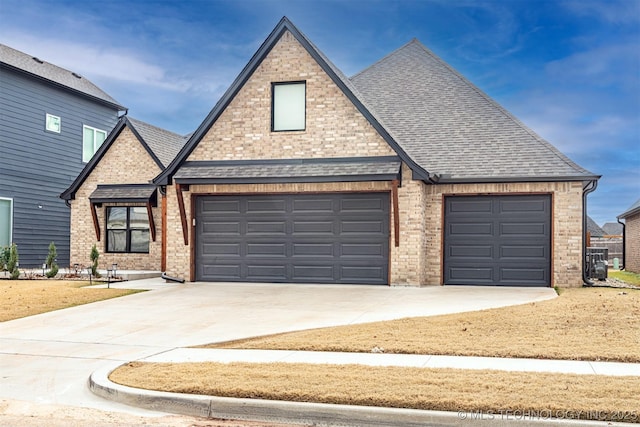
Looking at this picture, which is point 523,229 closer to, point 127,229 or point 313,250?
point 313,250

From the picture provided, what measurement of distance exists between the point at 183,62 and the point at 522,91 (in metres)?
20.2

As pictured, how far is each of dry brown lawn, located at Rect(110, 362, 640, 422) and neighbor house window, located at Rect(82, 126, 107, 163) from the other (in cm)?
2367

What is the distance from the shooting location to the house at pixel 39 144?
2556cm

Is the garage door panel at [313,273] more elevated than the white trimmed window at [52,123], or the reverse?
the white trimmed window at [52,123]

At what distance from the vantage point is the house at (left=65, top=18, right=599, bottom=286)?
17.8 metres

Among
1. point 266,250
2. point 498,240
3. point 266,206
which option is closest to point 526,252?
point 498,240

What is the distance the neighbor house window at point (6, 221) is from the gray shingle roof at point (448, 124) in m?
14.5

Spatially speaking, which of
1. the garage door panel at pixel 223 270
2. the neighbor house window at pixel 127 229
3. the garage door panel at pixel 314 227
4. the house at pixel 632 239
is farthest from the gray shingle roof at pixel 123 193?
the house at pixel 632 239

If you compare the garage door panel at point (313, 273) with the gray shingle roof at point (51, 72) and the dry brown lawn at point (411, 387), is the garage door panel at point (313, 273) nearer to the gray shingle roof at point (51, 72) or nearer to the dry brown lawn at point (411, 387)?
the dry brown lawn at point (411, 387)

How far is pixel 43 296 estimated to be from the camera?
626 inches

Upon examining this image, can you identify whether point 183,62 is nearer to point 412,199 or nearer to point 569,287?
point 412,199

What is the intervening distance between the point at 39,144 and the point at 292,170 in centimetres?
1407

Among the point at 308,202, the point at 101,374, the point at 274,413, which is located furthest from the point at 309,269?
the point at 274,413

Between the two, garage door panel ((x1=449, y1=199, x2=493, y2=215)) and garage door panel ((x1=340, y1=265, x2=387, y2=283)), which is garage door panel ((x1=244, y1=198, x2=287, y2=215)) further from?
garage door panel ((x1=449, y1=199, x2=493, y2=215))
